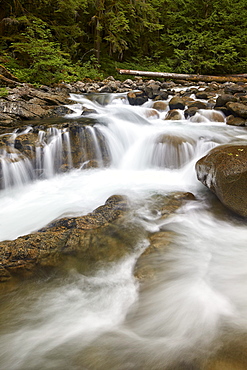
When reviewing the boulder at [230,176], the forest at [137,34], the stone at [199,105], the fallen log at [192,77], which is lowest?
the boulder at [230,176]

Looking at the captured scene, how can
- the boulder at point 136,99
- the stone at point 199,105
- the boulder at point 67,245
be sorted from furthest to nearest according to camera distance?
the boulder at point 136,99 → the stone at point 199,105 → the boulder at point 67,245

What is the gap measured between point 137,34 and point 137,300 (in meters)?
19.2

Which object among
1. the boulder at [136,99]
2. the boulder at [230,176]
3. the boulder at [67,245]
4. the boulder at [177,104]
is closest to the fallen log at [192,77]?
the boulder at [136,99]

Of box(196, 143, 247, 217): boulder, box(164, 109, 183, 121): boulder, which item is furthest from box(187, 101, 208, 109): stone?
box(196, 143, 247, 217): boulder

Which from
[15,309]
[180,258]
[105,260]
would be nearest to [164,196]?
[180,258]

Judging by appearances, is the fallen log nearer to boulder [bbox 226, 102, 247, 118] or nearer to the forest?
the forest

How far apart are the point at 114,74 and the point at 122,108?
879cm

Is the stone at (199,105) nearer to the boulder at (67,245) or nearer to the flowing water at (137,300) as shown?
the flowing water at (137,300)

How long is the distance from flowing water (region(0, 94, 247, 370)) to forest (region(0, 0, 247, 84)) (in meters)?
9.74

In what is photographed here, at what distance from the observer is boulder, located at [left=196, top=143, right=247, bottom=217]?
3.29 m

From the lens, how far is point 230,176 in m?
3.36

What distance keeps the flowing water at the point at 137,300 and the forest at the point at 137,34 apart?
9741 millimetres

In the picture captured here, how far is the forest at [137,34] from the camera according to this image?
13219mm

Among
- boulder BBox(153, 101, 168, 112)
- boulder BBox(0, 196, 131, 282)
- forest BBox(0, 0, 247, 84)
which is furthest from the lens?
forest BBox(0, 0, 247, 84)
